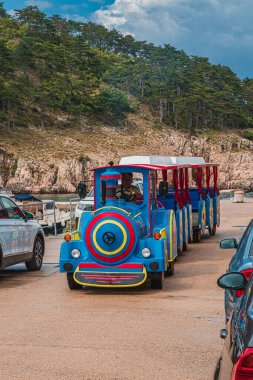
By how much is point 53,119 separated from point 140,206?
10197 cm

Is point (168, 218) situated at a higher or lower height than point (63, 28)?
lower

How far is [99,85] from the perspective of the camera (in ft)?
414

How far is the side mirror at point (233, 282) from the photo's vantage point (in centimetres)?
480

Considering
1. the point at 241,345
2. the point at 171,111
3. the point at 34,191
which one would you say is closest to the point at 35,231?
the point at 241,345

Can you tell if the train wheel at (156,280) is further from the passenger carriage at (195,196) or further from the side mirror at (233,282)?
the side mirror at (233,282)

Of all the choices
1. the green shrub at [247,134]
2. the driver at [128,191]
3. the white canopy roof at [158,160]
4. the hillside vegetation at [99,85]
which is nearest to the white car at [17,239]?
the driver at [128,191]

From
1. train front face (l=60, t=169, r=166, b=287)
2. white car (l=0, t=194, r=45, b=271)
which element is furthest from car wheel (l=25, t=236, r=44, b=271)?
train front face (l=60, t=169, r=166, b=287)

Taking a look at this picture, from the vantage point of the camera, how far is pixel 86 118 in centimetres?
11619

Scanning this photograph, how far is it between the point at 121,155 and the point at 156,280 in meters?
95.0

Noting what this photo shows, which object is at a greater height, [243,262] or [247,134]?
[247,134]

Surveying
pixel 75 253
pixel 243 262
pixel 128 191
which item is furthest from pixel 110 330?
pixel 128 191

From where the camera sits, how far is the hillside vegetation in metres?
113

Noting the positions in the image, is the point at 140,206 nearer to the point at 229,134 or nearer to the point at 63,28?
the point at 229,134

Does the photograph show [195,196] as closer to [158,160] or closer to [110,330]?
[158,160]
